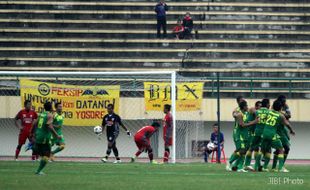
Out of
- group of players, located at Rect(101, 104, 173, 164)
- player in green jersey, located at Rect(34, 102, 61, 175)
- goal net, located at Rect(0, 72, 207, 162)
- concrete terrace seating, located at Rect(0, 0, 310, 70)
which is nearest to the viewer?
player in green jersey, located at Rect(34, 102, 61, 175)

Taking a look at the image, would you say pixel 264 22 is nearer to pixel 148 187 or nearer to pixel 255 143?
pixel 255 143

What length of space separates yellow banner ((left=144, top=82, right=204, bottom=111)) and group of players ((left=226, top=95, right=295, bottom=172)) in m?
6.94

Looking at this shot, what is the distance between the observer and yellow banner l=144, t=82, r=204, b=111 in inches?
1260

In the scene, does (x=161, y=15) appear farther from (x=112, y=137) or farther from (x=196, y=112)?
(x=112, y=137)

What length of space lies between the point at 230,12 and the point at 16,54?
9.05 m

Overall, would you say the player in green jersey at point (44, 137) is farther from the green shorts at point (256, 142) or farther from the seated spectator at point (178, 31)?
the seated spectator at point (178, 31)

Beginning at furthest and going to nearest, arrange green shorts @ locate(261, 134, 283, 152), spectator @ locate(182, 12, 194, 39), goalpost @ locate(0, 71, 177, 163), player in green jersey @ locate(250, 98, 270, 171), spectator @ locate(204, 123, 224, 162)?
spectator @ locate(182, 12, 194, 39), goalpost @ locate(0, 71, 177, 163), spectator @ locate(204, 123, 224, 162), player in green jersey @ locate(250, 98, 270, 171), green shorts @ locate(261, 134, 283, 152)

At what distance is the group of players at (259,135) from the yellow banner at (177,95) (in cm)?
694

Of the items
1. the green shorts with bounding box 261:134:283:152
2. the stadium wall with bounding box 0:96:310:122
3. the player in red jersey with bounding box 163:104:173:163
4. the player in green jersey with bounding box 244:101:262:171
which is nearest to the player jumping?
the player in red jersey with bounding box 163:104:173:163

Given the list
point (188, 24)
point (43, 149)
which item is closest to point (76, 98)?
point (188, 24)

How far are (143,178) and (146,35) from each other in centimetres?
1966

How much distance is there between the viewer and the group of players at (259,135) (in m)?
23.8

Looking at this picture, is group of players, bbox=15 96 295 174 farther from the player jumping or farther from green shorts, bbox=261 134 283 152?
the player jumping

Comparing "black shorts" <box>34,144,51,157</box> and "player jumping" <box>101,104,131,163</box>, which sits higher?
"player jumping" <box>101,104,131,163</box>
